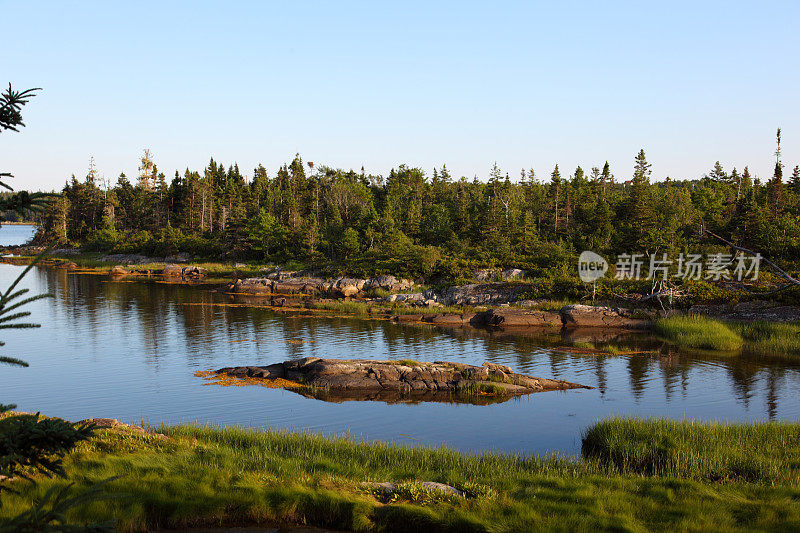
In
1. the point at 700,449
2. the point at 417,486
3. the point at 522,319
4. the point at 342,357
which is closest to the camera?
the point at 417,486

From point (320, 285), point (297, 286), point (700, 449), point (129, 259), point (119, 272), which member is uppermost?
point (129, 259)

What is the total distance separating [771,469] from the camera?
15.6 meters

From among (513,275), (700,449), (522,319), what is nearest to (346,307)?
(522,319)

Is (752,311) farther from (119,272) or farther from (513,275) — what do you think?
(119,272)

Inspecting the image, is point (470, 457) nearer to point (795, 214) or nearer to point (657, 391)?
point (657, 391)

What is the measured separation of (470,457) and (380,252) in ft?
197

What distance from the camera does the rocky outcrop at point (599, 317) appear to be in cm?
4988

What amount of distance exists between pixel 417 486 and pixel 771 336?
3831 cm

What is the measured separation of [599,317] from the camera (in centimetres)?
5075

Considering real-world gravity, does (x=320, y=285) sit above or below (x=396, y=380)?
above

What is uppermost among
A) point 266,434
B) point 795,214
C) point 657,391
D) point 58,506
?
point 795,214

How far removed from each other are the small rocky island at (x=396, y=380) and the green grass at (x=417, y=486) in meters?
10.9

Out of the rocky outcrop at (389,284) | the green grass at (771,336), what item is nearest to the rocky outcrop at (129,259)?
the rocky outcrop at (389,284)

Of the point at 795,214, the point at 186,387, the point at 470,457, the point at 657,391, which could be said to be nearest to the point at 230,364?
the point at 186,387
